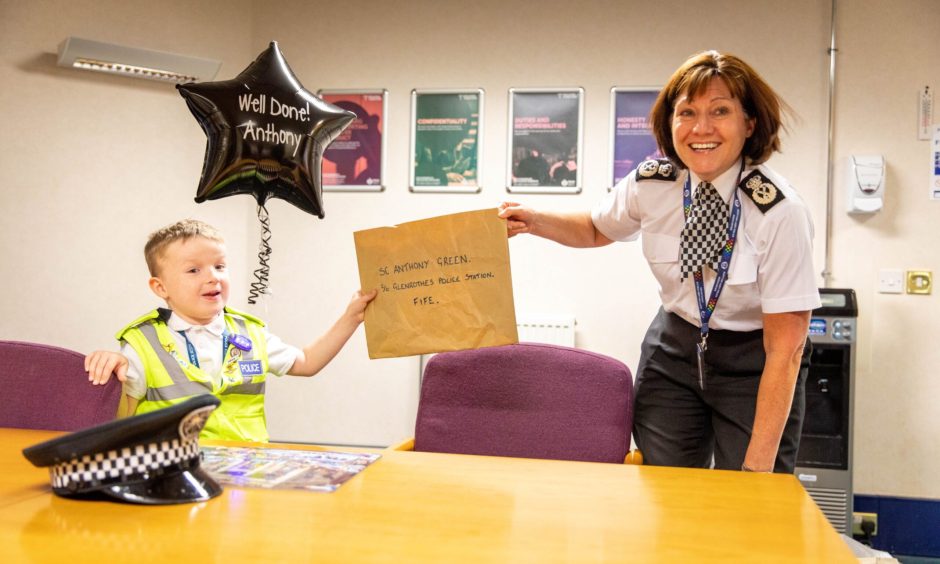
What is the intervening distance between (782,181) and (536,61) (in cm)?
250

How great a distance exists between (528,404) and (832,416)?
215cm

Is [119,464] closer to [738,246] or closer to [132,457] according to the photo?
[132,457]

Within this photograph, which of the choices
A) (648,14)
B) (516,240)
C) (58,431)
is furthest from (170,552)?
(648,14)

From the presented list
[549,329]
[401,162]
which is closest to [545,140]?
[401,162]

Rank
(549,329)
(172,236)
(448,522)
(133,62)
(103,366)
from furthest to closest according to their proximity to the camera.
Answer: (549,329) → (133,62) → (172,236) → (103,366) → (448,522)

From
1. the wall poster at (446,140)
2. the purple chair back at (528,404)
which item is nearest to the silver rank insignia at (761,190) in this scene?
the purple chair back at (528,404)

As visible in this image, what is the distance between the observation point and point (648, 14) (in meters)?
3.99

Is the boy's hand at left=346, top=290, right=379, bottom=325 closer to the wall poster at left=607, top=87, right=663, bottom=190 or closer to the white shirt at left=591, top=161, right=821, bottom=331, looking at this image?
the white shirt at left=591, top=161, right=821, bottom=331

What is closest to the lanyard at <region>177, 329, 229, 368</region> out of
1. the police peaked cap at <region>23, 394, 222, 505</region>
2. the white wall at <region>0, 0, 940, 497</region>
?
the police peaked cap at <region>23, 394, 222, 505</region>

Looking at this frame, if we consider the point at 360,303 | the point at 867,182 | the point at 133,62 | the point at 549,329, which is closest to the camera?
the point at 360,303

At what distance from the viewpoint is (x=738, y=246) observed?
1775 millimetres

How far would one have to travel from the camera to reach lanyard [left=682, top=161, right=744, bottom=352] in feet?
5.82

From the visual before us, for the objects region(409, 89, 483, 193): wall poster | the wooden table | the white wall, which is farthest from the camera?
region(409, 89, 483, 193): wall poster

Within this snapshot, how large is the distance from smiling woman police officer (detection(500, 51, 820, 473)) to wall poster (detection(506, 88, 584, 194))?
2095 millimetres
